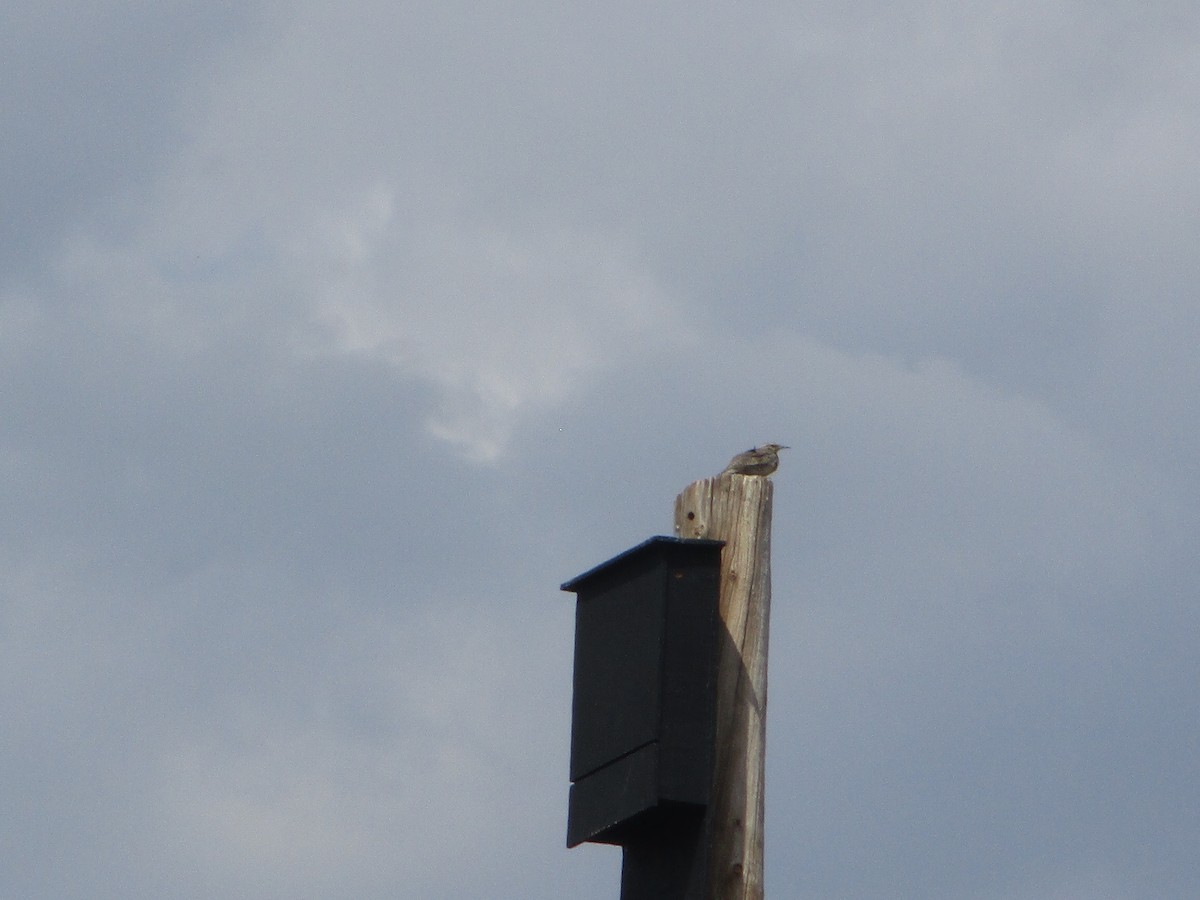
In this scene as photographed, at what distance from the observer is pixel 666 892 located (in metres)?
7.45

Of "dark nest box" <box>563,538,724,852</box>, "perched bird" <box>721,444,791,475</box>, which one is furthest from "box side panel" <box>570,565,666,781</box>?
"perched bird" <box>721,444,791,475</box>

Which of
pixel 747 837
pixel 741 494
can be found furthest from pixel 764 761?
pixel 741 494

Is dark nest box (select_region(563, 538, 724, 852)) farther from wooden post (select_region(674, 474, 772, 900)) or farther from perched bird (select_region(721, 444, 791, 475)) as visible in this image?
perched bird (select_region(721, 444, 791, 475))

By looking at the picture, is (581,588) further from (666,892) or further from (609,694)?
(666,892)

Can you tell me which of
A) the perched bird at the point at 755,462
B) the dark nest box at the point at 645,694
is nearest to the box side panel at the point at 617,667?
the dark nest box at the point at 645,694

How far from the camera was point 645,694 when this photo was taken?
7605mm

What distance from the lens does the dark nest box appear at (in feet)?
24.4

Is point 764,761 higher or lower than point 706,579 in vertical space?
lower

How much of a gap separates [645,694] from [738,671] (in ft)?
1.22

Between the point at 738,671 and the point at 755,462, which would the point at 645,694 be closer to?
the point at 738,671

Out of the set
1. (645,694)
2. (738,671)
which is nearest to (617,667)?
(645,694)

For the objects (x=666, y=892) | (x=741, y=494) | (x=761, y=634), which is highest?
(x=741, y=494)

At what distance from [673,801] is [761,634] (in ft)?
Answer: 2.56

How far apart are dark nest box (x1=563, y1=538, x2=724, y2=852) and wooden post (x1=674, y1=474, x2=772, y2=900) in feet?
0.29
